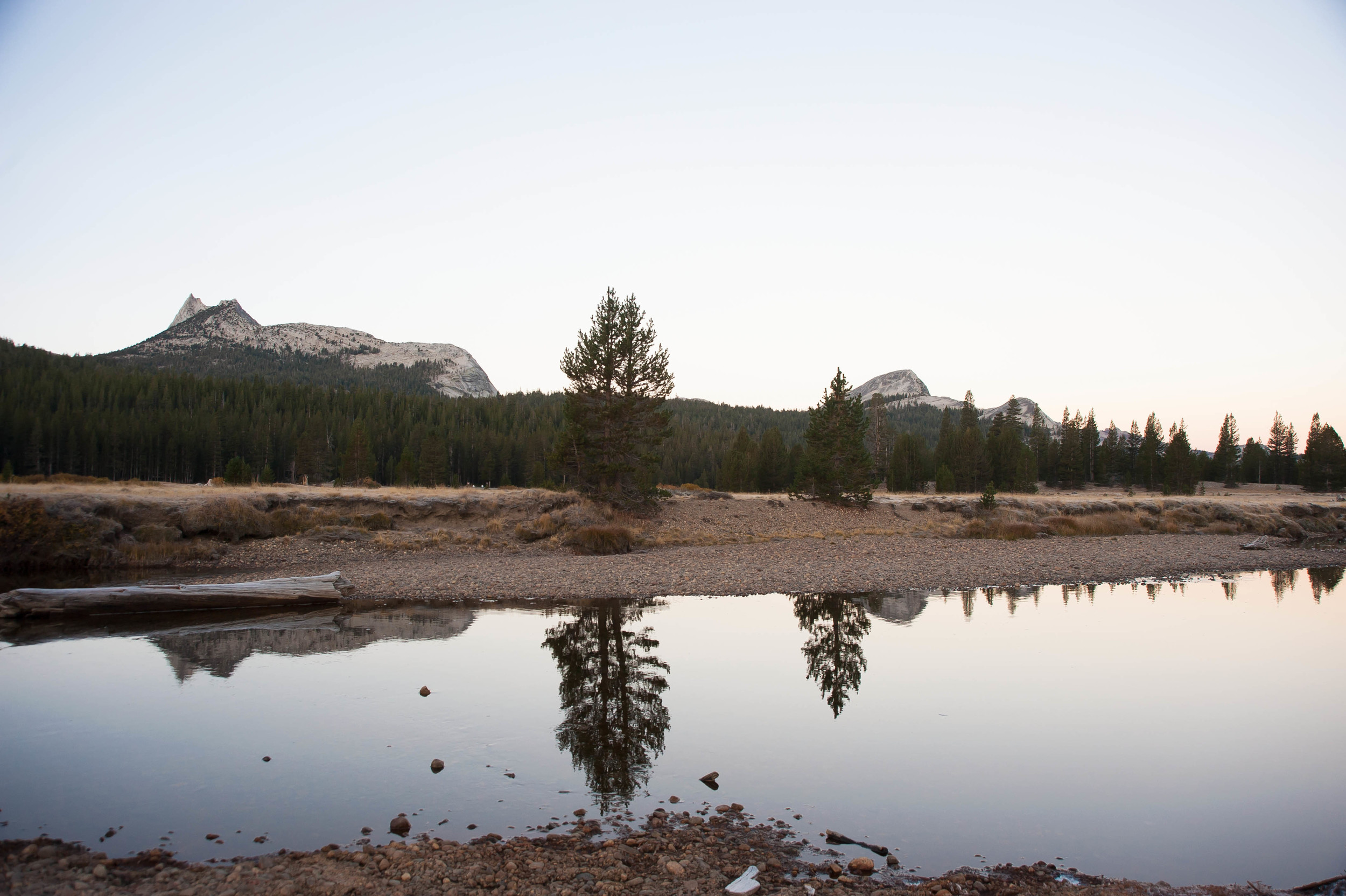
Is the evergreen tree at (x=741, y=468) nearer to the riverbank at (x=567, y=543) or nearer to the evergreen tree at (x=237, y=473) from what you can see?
the riverbank at (x=567, y=543)

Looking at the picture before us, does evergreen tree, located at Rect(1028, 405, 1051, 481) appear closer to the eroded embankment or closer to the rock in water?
the eroded embankment

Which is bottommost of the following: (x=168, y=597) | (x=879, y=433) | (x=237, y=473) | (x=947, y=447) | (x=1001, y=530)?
(x=168, y=597)

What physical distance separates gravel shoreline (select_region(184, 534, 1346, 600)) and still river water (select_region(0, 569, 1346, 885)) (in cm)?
453

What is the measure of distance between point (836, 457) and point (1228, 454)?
3128 inches

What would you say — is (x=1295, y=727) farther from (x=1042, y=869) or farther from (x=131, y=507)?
(x=131, y=507)

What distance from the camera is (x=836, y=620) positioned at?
15.5 metres

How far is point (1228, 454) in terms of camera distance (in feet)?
287

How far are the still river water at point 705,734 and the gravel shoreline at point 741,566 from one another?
4534 mm

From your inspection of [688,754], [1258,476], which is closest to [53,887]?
[688,754]

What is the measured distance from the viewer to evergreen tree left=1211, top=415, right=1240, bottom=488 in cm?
8694

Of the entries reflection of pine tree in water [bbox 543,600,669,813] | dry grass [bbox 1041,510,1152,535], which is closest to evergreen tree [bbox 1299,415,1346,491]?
dry grass [bbox 1041,510,1152,535]

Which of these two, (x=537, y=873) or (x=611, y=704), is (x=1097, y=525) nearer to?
(x=611, y=704)

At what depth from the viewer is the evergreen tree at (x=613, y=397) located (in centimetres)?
3061

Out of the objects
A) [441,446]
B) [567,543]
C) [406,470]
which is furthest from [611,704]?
[441,446]
